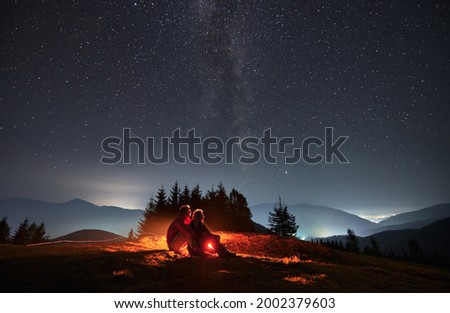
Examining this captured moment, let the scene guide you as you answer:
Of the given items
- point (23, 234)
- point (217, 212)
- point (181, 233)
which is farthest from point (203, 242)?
point (23, 234)

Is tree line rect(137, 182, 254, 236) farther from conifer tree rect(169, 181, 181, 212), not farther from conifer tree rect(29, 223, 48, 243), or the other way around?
conifer tree rect(29, 223, 48, 243)

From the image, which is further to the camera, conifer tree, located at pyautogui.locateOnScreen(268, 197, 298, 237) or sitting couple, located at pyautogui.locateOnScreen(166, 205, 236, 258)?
conifer tree, located at pyautogui.locateOnScreen(268, 197, 298, 237)

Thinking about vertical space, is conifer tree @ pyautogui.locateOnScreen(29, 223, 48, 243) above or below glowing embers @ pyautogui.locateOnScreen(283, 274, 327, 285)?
below

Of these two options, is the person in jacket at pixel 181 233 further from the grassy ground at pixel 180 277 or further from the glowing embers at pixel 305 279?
the glowing embers at pixel 305 279

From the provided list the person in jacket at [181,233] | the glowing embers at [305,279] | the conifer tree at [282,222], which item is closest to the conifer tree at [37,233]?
the conifer tree at [282,222]

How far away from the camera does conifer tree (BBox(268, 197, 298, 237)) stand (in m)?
50.3

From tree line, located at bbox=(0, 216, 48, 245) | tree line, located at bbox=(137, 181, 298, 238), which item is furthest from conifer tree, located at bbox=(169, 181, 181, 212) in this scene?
tree line, located at bbox=(0, 216, 48, 245)

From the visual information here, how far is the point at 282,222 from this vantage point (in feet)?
166

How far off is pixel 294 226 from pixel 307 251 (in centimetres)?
3901

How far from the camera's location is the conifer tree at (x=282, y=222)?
50312 millimetres

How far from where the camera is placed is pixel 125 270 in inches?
241

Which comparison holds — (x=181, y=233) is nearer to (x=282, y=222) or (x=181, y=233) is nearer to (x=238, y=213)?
(x=238, y=213)
